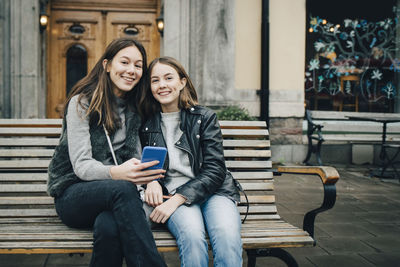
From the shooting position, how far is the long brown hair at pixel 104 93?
2.44 metres

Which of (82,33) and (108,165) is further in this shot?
(82,33)

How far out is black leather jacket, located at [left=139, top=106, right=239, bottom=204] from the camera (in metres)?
2.49

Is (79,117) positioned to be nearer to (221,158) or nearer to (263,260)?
(221,158)

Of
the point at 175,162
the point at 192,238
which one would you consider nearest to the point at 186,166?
the point at 175,162

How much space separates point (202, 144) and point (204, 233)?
60cm

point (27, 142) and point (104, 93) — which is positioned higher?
point (104, 93)

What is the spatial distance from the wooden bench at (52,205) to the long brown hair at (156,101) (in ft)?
1.92

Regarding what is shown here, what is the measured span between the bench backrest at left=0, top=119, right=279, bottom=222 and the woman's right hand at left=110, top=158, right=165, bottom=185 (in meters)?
0.74

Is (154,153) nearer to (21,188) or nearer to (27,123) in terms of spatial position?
(21,188)

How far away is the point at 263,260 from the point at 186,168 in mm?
1198

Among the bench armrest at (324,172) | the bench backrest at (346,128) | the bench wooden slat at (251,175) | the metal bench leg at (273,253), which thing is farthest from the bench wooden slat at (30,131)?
the bench backrest at (346,128)

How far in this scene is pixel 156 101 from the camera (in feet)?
8.93

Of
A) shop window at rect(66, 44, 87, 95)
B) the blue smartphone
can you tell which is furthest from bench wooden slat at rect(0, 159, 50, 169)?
shop window at rect(66, 44, 87, 95)

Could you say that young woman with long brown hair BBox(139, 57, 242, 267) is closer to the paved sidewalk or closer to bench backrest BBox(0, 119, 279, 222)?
bench backrest BBox(0, 119, 279, 222)
